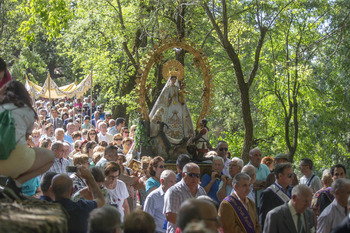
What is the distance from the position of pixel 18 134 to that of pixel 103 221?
1029 millimetres

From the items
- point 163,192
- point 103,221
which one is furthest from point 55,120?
point 103,221

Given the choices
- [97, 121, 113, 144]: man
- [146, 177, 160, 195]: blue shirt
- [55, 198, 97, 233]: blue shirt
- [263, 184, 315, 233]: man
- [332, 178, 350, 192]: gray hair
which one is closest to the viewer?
[55, 198, 97, 233]: blue shirt

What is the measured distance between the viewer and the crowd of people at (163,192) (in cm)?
509

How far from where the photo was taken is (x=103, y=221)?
4.91 meters

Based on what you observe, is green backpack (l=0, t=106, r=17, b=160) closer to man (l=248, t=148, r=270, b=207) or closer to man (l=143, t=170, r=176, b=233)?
man (l=143, t=170, r=176, b=233)

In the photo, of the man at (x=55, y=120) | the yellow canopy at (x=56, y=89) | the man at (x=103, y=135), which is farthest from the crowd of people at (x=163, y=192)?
the yellow canopy at (x=56, y=89)

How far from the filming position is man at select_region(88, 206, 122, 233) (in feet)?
16.1

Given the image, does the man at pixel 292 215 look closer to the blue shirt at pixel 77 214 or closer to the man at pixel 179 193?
the man at pixel 179 193

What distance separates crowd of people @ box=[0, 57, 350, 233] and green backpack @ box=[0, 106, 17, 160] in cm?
6

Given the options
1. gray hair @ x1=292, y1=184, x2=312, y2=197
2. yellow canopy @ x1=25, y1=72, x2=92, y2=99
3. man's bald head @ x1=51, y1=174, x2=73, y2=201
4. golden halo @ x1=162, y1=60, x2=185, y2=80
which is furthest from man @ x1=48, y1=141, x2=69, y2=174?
yellow canopy @ x1=25, y1=72, x2=92, y2=99

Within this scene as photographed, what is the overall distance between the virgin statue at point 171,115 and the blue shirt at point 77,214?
811cm

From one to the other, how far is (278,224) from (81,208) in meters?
2.46

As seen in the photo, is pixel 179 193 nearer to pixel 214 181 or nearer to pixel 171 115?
pixel 214 181

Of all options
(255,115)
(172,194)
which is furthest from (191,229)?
(255,115)
